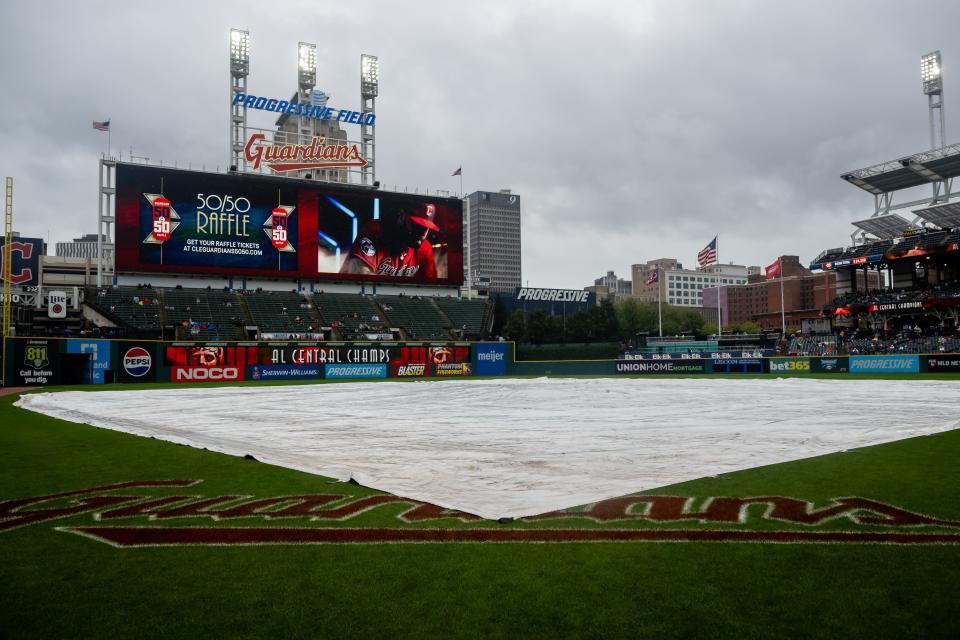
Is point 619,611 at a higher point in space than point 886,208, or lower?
lower

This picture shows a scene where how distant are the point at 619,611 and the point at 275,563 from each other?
2.55 m

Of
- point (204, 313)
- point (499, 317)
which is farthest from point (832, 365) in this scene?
point (499, 317)

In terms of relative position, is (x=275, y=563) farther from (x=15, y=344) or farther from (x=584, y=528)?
(x=15, y=344)

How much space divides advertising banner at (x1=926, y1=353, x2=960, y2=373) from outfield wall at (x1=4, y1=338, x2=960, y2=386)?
5cm

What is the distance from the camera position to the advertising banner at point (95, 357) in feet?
133

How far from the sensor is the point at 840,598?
4102 millimetres

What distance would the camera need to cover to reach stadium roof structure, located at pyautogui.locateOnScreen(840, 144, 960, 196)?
182 feet

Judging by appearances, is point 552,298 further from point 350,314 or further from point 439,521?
point 439,521

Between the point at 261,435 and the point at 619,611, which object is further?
the point at 261,435

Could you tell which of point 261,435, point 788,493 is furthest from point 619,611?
point 261,435

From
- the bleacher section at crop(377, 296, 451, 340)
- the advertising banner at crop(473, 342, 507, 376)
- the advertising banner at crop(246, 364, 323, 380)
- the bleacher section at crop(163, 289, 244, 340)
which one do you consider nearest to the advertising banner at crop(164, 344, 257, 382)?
the advertising banner at crop(246, 364, 323, 380)

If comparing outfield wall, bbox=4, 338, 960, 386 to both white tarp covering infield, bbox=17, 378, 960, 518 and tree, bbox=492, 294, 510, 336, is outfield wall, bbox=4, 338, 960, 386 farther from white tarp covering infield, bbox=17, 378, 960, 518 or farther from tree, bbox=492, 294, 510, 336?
tree, bbox=492, 294, 510, 336

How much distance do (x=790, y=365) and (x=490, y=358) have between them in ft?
78.0

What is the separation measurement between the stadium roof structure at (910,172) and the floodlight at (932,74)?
6.49 metres
